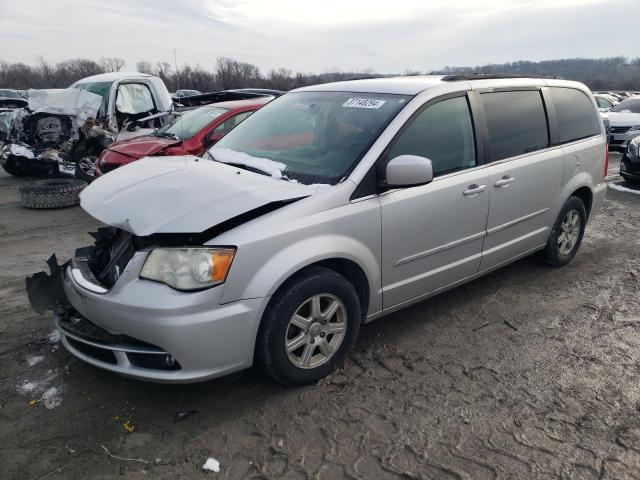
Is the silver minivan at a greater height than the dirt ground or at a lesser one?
greater

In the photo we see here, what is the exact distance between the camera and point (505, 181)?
3.83 m

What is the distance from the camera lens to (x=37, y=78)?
63.3 meters

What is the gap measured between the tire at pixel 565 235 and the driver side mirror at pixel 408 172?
2.26 m

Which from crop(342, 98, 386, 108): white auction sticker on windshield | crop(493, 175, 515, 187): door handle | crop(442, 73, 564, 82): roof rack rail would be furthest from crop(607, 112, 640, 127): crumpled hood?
crop(342, 98, 386, 108): white auction sticker on windshield

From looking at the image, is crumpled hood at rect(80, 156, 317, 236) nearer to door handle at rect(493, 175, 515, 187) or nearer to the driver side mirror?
the driver side mirror

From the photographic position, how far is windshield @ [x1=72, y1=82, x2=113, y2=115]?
9.04 meters

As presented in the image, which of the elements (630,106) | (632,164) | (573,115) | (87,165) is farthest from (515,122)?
(630,106)

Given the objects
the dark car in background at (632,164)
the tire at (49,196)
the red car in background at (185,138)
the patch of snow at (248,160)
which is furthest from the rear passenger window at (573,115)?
the tire at (49,196)

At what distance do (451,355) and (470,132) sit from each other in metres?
1.63

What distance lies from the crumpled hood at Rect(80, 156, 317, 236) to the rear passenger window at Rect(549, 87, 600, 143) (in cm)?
285

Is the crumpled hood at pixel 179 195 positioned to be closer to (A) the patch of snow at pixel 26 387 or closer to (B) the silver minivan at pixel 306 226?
(B) the silver minivan at pixel 306 226

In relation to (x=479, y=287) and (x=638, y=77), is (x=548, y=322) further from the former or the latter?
(x=638, y=77)

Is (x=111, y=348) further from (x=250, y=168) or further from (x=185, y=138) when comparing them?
(x=185, y=138)

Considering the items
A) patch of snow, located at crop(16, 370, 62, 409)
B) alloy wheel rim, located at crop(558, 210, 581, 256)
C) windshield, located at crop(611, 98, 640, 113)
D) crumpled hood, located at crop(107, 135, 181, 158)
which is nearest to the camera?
patch of snow, located at crop(16, 370, 62, 409)
